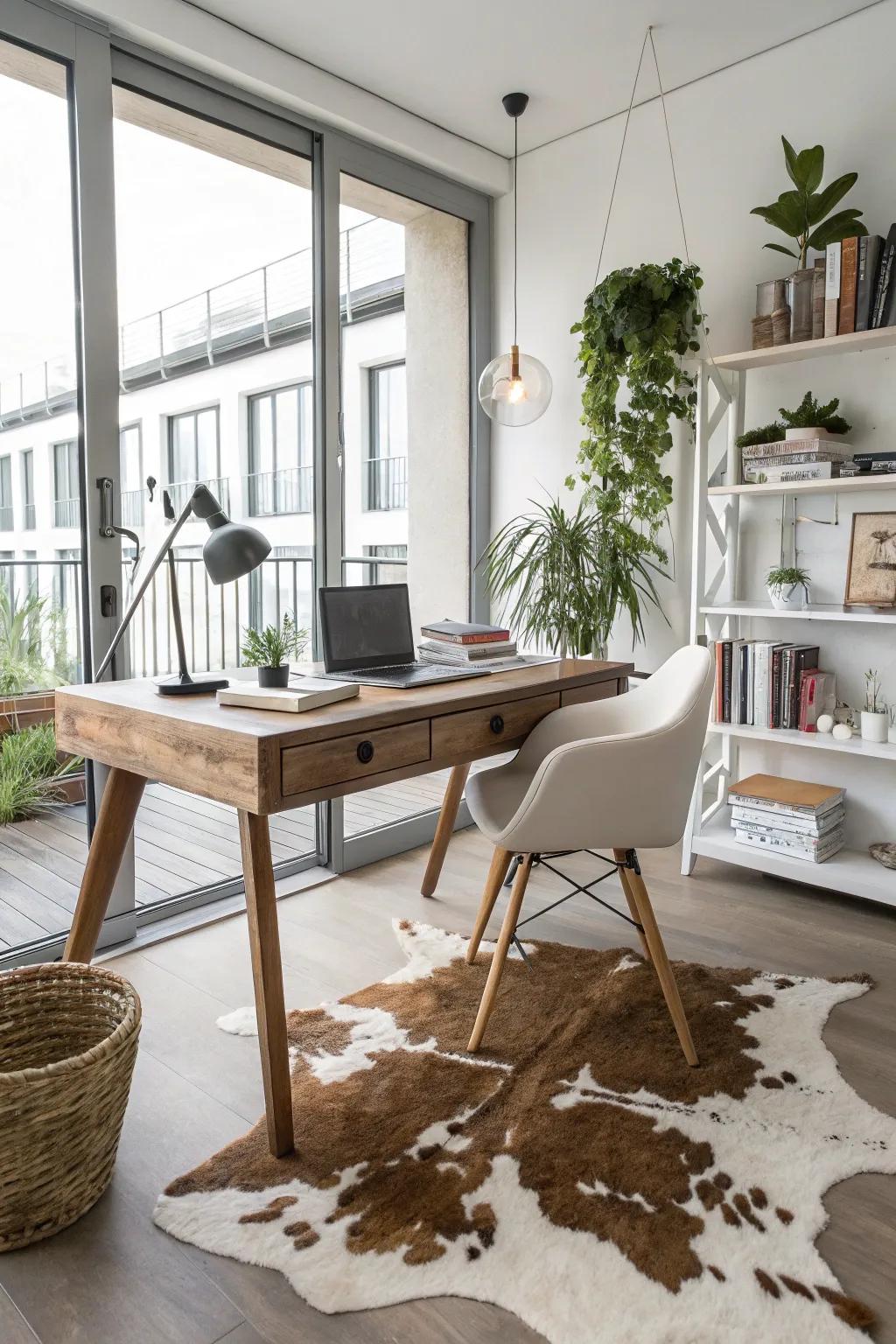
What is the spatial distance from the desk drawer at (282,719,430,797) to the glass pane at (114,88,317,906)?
64cm

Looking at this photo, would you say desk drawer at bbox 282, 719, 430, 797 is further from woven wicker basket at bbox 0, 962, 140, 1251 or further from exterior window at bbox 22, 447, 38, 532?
exterior window at bbox 22, 447, 38, 532

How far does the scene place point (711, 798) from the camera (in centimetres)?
326

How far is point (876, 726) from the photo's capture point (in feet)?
8.75

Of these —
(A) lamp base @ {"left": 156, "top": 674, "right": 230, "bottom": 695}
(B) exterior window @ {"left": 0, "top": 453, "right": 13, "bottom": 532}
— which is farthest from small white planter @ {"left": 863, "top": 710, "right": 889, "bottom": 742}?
(B) exterior window @ {"left": 0, "top": 453, "right": 13, "bottom": 532}

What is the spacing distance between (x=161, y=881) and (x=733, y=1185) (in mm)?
1863

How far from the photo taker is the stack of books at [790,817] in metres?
2.76

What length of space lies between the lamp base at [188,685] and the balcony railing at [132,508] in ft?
2.31

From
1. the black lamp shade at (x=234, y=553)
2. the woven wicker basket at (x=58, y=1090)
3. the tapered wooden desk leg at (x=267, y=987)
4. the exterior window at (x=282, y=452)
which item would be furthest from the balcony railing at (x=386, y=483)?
the woven wicker basket at (x=58, y=1090)

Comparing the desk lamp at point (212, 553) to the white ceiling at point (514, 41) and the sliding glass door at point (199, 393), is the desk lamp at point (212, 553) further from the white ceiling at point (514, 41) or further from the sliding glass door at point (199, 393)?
the white ceiling at point (514, 41)

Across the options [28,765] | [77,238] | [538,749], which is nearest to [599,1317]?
[538,749]

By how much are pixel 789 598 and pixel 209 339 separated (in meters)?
2.03

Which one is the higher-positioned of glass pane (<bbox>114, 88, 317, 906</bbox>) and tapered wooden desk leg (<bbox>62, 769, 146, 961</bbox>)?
glass pane (<bbox>114, 88, 317, 906</bbox>)

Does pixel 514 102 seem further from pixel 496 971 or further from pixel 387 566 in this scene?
pixel 496 971

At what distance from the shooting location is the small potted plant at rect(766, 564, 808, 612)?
111 inches
